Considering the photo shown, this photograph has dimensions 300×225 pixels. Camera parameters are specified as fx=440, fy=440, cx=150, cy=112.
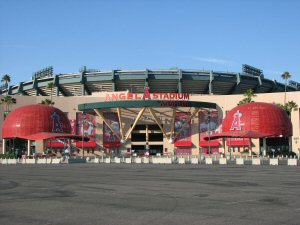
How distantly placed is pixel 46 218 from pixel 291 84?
14439cm

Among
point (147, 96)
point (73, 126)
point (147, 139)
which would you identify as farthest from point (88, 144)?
point (147, 96)

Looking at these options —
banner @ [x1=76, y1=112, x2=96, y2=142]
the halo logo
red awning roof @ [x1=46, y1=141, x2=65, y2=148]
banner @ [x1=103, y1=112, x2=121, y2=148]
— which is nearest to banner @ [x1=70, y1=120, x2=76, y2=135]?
banner @ [x1=76, y1=112, x2=96, y2=142]

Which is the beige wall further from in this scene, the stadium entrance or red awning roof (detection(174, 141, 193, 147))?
the stadium entrance

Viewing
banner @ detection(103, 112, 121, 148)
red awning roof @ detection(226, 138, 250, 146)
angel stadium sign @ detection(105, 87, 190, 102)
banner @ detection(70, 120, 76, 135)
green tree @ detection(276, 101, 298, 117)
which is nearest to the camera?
green tree @ detection(276, 101, 298, 117)

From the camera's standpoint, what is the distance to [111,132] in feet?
358

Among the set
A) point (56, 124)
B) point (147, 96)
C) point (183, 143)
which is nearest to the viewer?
point (56, 124)

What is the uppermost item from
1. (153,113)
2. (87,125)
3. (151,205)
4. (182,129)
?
(153,113)

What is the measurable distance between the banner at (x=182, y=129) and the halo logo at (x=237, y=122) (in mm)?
20570

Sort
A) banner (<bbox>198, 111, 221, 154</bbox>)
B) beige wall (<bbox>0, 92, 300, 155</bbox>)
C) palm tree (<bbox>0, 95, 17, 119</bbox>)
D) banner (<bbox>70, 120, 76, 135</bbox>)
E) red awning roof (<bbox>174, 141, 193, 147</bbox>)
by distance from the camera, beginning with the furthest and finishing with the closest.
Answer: banner (<bbox>70, 120, 76, 135</bbox>)
red awning roof (<bbox>174, 141, 193, 147</bbox>)
banner (<bbox>198, 111, 221, 154</bbox>)
beige wall (<bbox>0, 92, 300, 155</bbox>)
palm tree (<bbox>0, 95, 17, 119</bbox>)

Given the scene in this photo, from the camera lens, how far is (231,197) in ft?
61.5

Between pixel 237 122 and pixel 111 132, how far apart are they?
35.4 meters

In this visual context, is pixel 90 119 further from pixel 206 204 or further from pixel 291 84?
pixel 206 204

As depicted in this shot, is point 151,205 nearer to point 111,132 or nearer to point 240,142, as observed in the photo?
point 240,142

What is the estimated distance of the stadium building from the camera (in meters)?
101
